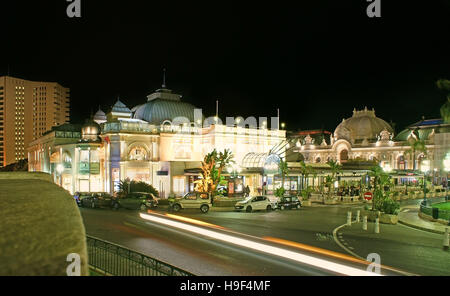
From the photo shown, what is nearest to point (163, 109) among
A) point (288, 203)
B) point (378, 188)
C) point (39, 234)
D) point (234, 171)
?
point (234, 171)

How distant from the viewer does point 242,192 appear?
1802 inches

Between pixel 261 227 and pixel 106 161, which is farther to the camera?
pixel 106 161

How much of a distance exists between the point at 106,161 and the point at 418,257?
1821 inches

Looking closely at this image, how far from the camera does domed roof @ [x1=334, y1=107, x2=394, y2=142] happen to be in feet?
354

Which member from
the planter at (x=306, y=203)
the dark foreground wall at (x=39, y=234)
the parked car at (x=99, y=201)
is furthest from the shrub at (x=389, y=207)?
the dark foreground wall at (x=39, y=234)

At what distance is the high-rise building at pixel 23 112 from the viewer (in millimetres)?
145375

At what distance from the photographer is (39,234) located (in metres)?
5.71

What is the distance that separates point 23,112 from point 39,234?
164 m

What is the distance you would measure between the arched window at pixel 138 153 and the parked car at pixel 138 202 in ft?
66.0

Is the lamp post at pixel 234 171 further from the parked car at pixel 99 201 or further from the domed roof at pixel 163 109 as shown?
the domed roof at pixel 163 109

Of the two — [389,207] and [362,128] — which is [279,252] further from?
[362,128]

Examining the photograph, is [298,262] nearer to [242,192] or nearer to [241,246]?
[241,246]

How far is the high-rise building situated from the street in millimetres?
139882

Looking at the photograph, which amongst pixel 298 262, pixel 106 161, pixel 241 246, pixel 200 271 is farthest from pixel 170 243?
pixel 106 161
